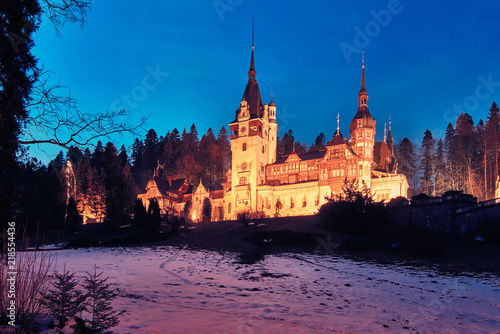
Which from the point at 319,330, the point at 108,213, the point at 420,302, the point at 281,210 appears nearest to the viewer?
the point at 319,330

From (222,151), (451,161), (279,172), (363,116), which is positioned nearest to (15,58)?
(363,116)

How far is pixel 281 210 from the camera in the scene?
64.4 meters

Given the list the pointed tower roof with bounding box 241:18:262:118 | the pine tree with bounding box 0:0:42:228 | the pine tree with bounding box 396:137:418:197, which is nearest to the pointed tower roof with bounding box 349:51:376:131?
the pointed tower roof with bounding box 241:18:262:118

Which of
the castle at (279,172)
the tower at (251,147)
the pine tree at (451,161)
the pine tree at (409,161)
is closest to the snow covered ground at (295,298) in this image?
the castle at (279,172)

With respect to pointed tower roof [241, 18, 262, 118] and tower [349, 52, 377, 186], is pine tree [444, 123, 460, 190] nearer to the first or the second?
tower [349, 52, 377, 186]

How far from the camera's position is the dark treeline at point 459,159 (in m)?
57.2

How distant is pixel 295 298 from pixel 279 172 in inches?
2247

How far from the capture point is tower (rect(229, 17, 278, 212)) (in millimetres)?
67188

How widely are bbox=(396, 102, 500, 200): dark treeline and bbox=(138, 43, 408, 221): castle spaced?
9399 millimetres

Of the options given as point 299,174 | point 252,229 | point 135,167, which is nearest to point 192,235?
point 252,229

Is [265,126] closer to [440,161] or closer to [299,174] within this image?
[299,174]

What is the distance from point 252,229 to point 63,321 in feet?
105

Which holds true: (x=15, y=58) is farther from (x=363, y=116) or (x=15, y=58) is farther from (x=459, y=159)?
(x=459, y=159)

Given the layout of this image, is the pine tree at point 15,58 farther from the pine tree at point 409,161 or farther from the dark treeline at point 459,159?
the pine tree at point 409,161
